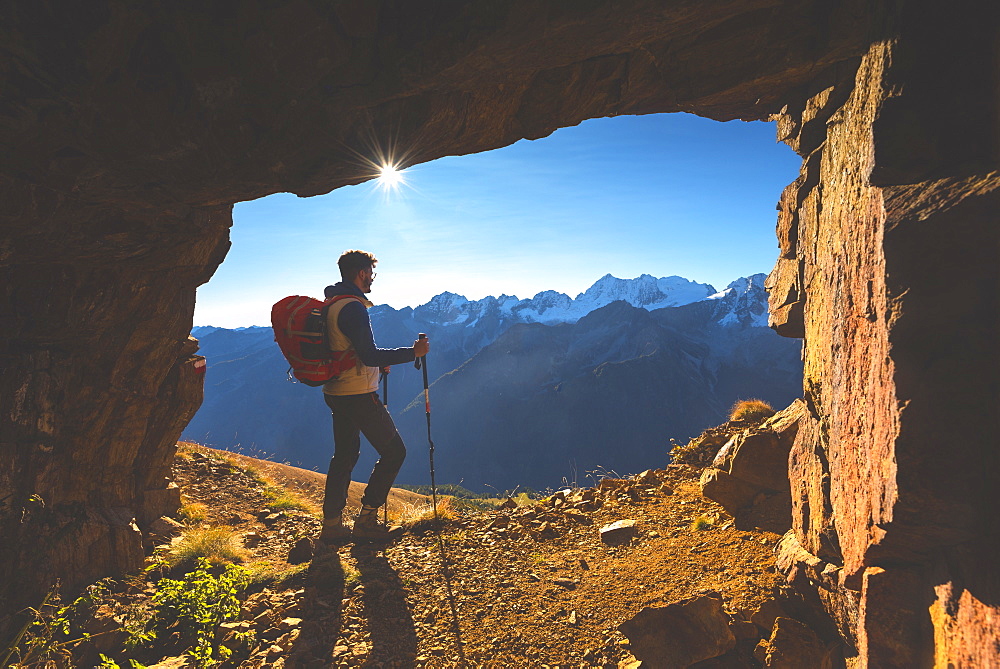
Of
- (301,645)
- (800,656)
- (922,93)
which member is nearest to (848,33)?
(922,93)

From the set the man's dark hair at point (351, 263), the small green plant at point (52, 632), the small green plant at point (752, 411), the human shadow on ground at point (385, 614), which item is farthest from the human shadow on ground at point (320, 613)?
the small green plant at point (752, 411)

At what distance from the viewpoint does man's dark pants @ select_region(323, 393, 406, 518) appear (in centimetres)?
714

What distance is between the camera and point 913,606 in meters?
3.55

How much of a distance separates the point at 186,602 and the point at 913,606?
7.41m

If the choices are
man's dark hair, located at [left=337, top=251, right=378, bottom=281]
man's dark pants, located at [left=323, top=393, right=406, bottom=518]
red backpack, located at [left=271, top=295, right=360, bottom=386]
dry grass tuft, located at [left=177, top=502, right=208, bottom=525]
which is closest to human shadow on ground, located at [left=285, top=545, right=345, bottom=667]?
man's dark pants, located at [left=323, top=393, right=406, bottom=518]

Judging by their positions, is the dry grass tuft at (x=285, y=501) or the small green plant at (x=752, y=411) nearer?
the dry grass tuft at (x=285, y=501)

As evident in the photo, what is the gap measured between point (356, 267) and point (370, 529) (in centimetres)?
454

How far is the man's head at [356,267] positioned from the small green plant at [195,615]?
4.53 m

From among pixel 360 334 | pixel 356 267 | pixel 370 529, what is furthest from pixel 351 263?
pixel 370 529

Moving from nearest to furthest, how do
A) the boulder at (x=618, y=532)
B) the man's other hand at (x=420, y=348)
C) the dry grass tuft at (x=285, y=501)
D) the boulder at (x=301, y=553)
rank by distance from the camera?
the man's other hand at (x=420, y=348) < the boulder at (x=618, y=532) < the boulder at (x=301, y=553) < the dry grass tuft at (x=285, y=501)

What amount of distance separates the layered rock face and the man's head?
4.43ft

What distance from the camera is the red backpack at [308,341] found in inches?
265

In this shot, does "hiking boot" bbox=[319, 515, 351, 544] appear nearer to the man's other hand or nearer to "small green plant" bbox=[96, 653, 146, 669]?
"small green plant" bbox=[96, 653, 146, 669]

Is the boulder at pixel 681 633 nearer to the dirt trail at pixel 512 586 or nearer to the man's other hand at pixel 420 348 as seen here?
the dirt trail at pixel 512 586
